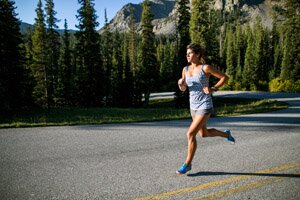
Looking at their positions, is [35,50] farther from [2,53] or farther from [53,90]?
[2,53]

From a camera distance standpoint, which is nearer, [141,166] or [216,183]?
[216,183]

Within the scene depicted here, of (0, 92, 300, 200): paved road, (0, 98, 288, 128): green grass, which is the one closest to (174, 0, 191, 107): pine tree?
(0, 98, 288, 128): green grass

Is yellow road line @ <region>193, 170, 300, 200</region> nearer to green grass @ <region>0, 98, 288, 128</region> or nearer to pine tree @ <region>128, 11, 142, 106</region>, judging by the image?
green grass @ <region>0, 98, 288, 128</region>

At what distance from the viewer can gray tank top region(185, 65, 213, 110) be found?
4.91 metres

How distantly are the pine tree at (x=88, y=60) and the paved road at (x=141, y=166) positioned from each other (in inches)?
895

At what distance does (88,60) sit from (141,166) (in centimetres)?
2816

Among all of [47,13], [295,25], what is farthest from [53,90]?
[295,25]

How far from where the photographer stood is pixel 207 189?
4246 millimetres

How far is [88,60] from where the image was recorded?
→ 104 ft

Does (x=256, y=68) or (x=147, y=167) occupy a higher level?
(x=256, y=68)

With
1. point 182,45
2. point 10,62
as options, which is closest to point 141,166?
point 10,62

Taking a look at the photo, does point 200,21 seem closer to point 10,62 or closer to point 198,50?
point 10,62

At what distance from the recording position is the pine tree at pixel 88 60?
31.0 metres

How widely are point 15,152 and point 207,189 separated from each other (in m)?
4.72
